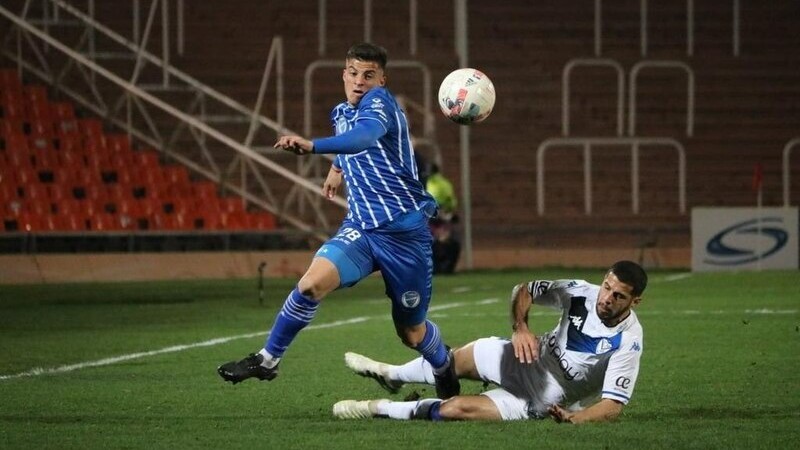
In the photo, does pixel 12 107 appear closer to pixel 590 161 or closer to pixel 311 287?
pixel 590 161

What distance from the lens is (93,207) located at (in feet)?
78.5

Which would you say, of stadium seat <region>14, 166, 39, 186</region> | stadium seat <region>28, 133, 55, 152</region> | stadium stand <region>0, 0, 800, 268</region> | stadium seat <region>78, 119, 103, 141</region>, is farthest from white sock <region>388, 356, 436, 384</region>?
stadium stand <region>0, 0, 800, 268</region>

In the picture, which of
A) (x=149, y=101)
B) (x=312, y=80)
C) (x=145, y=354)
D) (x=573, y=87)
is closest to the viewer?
(x=145, y=354)

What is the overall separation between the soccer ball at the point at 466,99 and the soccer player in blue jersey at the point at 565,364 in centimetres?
156

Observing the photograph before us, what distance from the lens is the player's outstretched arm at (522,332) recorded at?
8242mm

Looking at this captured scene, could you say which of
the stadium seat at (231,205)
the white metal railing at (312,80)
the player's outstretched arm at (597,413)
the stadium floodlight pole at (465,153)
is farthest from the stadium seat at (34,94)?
the player's outstretched arm at (597,413)

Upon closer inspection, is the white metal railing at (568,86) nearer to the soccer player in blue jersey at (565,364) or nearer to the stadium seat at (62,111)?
the stadium seat at (62,111)

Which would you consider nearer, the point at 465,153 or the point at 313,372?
the point at 313,372

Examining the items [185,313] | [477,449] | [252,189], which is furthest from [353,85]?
[252,189]

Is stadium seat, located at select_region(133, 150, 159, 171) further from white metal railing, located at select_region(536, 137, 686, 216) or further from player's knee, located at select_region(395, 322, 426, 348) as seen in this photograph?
player's knee, located at select_region(395, 322, 426, 348)

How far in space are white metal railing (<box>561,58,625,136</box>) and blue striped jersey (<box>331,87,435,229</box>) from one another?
2061 centimetres

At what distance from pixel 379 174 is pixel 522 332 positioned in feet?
4.26

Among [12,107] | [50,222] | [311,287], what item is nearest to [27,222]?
[50,222]

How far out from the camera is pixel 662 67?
3059cm
